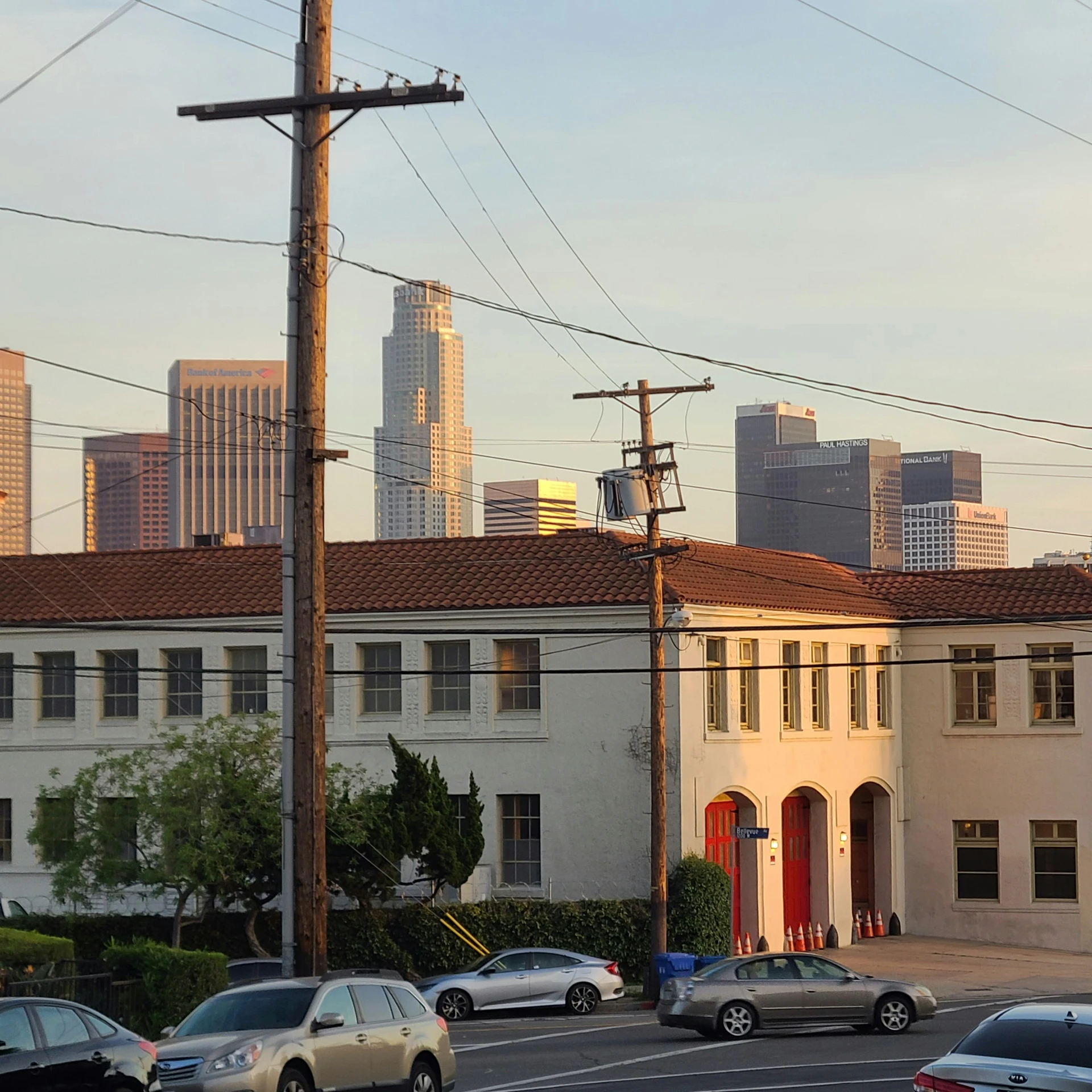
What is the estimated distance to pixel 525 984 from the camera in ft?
103

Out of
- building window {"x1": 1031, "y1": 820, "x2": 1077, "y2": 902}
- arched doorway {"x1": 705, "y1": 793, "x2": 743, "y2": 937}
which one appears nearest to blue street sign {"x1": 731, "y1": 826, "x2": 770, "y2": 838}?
arched doorway {"x1": 705, "y1": 793, "x2": 743, "y2": 937}

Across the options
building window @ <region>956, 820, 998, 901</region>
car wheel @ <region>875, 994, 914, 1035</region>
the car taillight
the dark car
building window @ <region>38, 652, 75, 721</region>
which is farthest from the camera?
building window @ <region>956, 820, 998, 901</region>

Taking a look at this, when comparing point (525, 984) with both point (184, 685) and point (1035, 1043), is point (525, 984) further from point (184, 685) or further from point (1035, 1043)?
point (1035, 1043)

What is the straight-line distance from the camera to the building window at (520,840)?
39406 millimetres

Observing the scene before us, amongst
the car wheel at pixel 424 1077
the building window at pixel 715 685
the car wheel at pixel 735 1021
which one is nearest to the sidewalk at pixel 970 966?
the building window at pixel 715 685

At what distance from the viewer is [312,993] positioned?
17.3m

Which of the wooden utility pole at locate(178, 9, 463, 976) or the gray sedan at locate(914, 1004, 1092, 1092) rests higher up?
the wooden utility pole at locate(178, 9, 463, 976)

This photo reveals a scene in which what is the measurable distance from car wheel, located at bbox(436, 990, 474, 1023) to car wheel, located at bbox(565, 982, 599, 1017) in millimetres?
1776

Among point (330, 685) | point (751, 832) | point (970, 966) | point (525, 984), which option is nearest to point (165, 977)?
point (525, 984)

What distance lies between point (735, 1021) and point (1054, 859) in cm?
2129

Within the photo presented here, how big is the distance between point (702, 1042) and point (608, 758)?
43.0 ft

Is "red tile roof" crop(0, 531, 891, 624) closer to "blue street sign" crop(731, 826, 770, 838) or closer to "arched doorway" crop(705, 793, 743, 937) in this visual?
"arched doorway" crop(705, 793, 743, 937)

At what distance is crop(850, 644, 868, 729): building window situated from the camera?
45.4 m

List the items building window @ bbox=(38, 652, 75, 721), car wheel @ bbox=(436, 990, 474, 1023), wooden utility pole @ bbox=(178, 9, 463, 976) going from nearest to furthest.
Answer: wooden utility pole @ bbox=(178, 9, 463, 976), car wheel @ bbox=(436, 990, 474, 1023), building window @ bbox=(38, 652, 75, 721)
